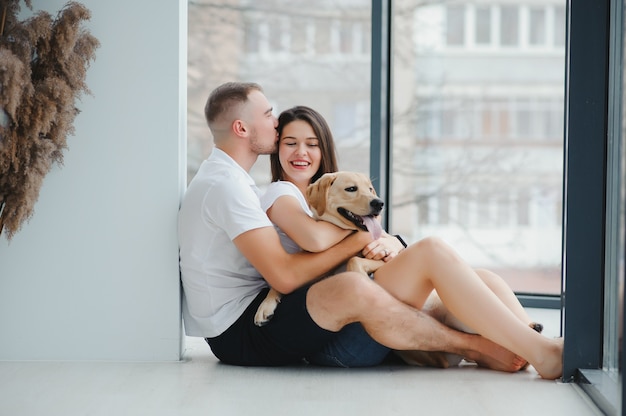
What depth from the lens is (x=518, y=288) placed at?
4.30 m

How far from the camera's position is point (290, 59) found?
445 centimetres

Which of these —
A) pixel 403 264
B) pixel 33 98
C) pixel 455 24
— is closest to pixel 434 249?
pixel 403 264

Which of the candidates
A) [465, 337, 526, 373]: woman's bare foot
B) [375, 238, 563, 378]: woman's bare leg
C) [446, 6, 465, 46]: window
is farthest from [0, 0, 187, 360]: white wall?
[446, 6, 465, 46]: window

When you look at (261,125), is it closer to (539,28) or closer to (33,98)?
(33,98)

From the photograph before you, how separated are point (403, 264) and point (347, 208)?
0.85 feet

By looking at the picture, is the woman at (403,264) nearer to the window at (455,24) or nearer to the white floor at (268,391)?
the white floor at (268,391)

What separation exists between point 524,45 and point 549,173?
63 centimetres

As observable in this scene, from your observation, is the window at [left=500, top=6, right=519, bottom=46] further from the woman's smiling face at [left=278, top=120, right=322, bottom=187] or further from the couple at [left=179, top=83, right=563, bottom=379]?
the couple at [left=179, top=83, right=563, bottom=379]

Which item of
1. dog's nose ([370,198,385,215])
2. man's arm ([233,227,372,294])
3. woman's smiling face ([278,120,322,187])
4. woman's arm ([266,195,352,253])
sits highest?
woman's smiling face ([278,120,322,187])

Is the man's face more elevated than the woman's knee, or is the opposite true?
the man's face

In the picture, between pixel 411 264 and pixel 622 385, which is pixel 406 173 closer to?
pixel 411 264

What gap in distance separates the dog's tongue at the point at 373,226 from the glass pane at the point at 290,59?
1.42m

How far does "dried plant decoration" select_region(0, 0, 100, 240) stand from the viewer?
2.53 meters

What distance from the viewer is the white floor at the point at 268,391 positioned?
237 cm
